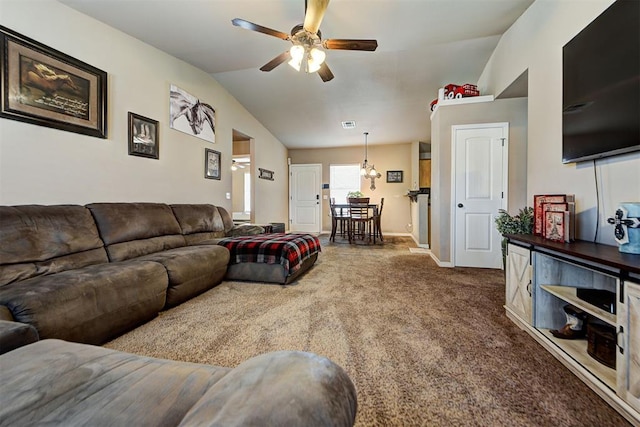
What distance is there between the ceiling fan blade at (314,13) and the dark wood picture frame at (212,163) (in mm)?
2660

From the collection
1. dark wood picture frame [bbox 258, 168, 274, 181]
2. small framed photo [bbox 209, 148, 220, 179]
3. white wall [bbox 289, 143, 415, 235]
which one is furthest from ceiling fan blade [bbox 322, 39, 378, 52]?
white wall [bbox 289, 143, 415, 235]

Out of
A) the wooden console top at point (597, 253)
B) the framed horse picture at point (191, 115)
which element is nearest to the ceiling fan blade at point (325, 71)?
the framed horse picture at point (191, 115)

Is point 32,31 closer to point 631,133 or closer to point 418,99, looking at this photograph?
point 631,133

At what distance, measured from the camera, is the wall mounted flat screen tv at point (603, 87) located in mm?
1369

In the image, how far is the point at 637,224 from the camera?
1.24 meters

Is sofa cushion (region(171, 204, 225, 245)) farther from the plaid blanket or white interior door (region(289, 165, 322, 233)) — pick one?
white interior door (region(289, 165, 322, 233))

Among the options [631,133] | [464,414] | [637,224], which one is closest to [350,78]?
[631,133]

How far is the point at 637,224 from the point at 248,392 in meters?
1.83

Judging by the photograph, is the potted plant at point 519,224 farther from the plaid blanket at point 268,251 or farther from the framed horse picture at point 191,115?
the framed horse picture at point 191,115

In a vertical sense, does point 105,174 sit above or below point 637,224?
above

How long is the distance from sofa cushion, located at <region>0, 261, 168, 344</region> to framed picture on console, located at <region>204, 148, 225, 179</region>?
2.44 m

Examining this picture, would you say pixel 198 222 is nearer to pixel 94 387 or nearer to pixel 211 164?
pixel 211 164

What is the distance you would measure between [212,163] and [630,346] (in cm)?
466

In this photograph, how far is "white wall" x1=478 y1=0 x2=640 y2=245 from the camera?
159cm
